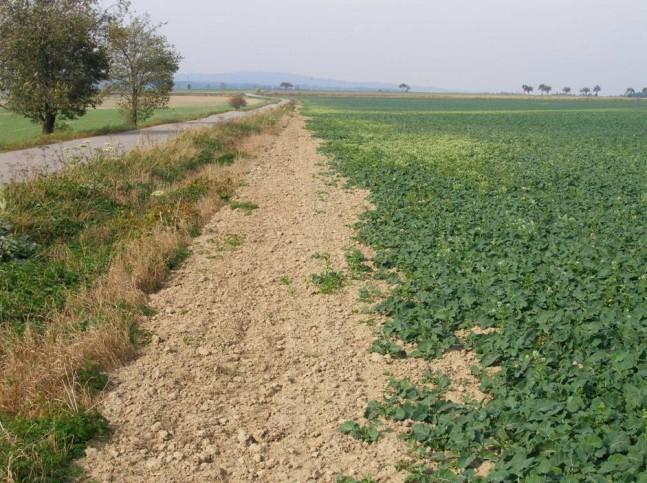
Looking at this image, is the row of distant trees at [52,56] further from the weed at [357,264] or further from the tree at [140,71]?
the weed at [357,264]

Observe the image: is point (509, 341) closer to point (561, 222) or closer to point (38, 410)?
point (38, 410)

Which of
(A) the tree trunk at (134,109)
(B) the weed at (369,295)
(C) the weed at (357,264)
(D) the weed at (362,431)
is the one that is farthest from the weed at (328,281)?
(A) the tree trunk at (134,109)

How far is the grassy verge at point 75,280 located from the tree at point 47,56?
623 inches

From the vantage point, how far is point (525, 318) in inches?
258

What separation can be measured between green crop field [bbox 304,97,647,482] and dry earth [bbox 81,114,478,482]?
14.7 inches

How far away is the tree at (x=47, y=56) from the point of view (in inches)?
1088

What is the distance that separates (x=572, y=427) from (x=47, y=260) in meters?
8.35

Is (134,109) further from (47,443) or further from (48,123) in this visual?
(47,443)

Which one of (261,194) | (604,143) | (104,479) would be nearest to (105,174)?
(261,194)

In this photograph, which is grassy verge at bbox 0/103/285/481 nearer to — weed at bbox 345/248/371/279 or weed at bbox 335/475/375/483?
weed at bbox 335/475/375/483

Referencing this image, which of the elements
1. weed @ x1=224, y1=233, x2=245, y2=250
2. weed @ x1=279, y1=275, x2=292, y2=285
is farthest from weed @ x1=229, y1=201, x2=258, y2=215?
weed @ x1=279, y1=275, x2=292, y2=285

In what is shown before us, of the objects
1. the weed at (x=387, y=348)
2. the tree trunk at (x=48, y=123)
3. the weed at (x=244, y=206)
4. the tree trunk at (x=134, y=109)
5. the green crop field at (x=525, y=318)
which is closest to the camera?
the green crop field at (x=525, y=318)

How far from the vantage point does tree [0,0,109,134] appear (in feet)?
90.6

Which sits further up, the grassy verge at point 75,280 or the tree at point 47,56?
the tree at point 47,56
